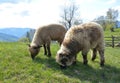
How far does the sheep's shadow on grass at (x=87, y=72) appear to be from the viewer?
37.6 feet

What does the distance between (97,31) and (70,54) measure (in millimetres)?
2172

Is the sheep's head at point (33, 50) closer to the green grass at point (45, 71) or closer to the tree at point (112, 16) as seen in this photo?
the green grass at point (45, 71)

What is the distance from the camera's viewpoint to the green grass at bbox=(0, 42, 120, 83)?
10665 mm

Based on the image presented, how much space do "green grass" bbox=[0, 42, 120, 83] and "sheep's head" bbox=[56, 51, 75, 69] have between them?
304 mm

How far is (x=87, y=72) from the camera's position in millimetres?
12031

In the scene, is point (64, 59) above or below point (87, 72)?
above

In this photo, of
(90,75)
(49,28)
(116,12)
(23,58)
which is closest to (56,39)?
Result: (49,28)

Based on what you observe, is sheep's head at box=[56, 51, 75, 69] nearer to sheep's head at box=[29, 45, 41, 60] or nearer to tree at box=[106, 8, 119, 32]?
sheep's head at box=[29, 45, 41, 60]

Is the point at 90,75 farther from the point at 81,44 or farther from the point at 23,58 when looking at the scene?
the point at 23,58

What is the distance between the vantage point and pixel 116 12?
324ft

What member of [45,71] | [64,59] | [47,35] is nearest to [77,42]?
[64,59]

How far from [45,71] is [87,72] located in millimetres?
1982

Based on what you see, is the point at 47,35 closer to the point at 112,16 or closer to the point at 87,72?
the point at 87,72

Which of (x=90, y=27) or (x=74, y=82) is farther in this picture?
(x=90, y=27)
